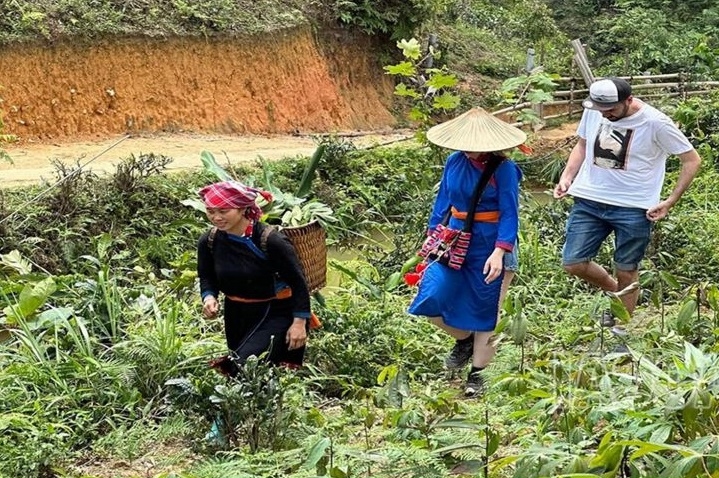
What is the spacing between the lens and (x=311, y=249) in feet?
19.7

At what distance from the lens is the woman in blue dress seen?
5148 mm

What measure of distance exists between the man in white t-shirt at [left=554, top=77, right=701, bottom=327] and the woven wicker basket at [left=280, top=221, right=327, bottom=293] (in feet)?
4.74

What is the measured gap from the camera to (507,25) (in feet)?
83.9

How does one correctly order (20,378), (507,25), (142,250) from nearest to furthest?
(20,378) < (142,250) < (507,25)

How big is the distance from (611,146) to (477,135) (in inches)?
35.0

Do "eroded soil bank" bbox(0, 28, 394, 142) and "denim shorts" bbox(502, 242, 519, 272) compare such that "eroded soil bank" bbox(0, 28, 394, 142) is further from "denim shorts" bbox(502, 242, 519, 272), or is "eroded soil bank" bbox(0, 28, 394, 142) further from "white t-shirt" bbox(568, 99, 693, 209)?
"denim shorts" bbox(502, 242, 519, 272)

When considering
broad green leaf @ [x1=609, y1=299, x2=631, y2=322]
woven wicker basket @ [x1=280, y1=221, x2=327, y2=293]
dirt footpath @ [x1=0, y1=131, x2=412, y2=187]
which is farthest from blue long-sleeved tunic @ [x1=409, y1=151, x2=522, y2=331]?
dirt footpath @ [x1=0, y1=131, x2=412, y2=187]

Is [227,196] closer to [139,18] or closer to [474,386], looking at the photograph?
[474,386]

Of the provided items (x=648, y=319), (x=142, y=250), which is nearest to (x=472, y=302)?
(x=648, y=319)

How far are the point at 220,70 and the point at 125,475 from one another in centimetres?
1267

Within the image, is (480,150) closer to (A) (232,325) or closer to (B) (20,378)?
(A) (232,325)

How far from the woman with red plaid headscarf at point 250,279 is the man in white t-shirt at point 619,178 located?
1.80m

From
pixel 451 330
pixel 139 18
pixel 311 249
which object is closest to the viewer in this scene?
pixel 451 330

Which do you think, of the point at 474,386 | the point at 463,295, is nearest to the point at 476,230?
the point at 463,295
